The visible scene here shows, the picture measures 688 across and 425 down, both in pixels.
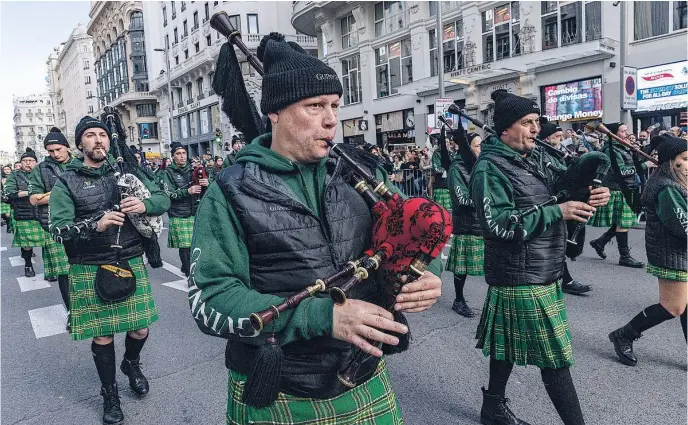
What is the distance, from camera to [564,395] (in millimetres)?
2637

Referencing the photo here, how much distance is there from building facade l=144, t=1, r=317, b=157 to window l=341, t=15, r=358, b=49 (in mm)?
6602

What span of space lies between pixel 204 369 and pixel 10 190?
7.19 meters

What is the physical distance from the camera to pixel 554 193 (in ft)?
9.79

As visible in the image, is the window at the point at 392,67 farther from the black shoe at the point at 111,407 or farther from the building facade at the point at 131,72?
the building facade at the point at 131,72

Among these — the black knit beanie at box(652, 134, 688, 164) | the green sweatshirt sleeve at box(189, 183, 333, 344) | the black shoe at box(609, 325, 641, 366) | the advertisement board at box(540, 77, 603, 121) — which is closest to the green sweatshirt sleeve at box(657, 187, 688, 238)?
the black knit beanie at box(652, 134, 688, 164)

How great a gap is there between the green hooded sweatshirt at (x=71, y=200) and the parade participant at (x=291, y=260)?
2147mm

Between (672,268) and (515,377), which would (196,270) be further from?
(672,268)

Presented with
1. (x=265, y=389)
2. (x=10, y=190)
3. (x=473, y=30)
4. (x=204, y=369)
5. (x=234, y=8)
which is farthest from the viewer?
(x=234, y=8)

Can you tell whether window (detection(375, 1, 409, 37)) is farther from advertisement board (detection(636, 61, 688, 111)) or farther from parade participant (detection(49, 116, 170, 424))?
parade participant (detection(49, 116, 170, 424))

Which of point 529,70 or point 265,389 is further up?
point 529,70

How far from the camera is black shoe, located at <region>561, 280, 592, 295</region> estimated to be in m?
5.71

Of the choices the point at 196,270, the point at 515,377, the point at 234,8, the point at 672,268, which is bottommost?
the point at 515,377

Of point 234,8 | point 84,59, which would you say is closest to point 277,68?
point 234,8

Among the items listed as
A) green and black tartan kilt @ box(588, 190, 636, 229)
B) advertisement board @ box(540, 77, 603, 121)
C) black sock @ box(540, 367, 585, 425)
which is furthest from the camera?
advertisement board @ box(540, 77, 603, 121)
